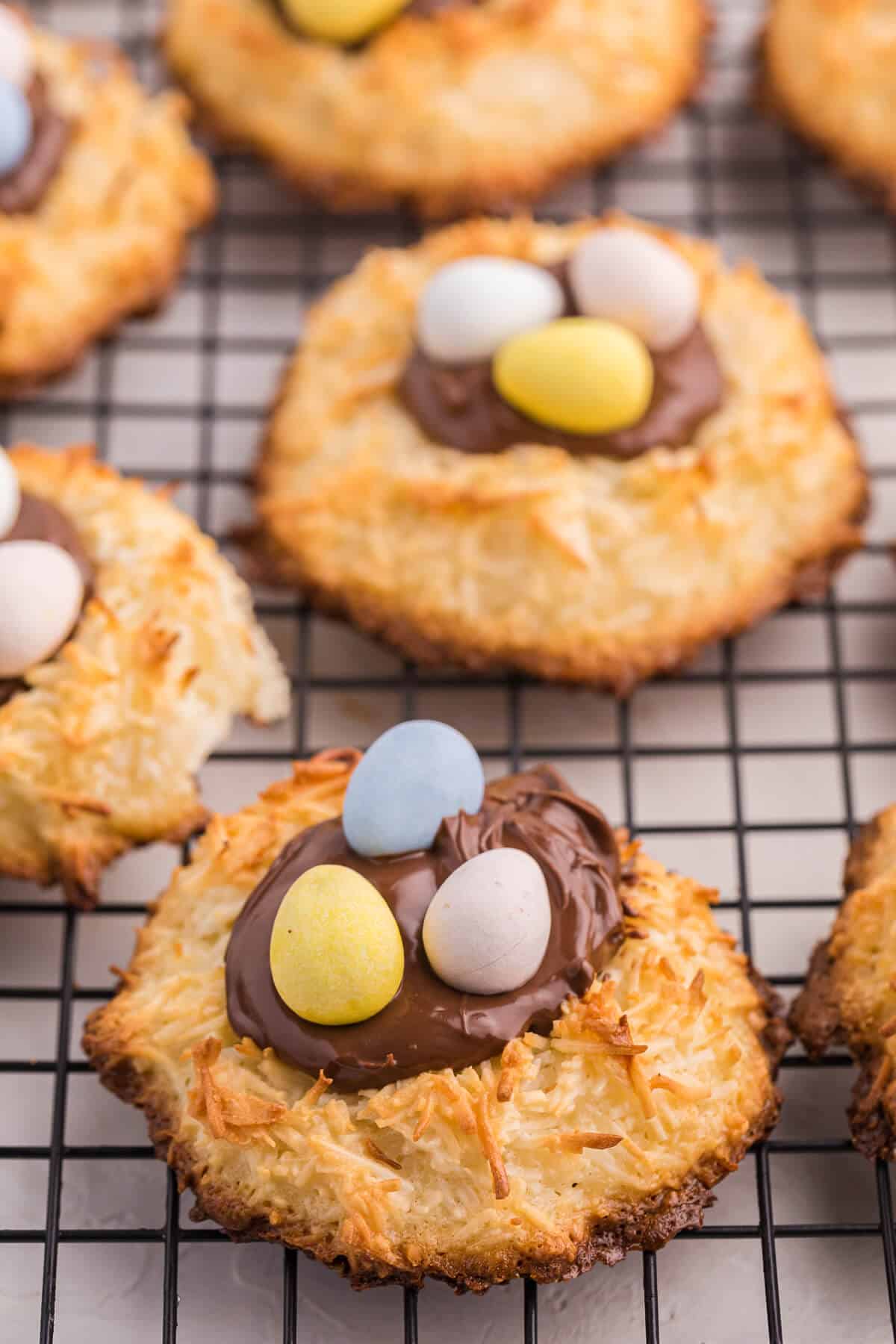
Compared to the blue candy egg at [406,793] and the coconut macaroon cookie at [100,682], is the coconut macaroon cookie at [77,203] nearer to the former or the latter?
the coconut macaroon cookie at [100,682]

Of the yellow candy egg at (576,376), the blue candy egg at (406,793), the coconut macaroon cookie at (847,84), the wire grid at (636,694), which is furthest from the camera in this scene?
the coconut macaroon cookie at (847,84)

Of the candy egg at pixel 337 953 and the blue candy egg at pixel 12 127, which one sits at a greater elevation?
the blue candy egg at pixel 12 127

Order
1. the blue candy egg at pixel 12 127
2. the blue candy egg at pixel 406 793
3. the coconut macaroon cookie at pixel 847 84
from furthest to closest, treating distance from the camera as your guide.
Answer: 1. the coconut macaroon cookie at pixel 847 84
2. the blue candy egg at pixel 12 127
3. the blue candy egg at pixel 406 793

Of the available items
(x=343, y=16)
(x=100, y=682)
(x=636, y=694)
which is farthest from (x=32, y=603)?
(x=343, y=16)

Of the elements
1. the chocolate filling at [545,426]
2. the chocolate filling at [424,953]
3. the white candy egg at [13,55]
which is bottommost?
the chocolate filling at [424,953]

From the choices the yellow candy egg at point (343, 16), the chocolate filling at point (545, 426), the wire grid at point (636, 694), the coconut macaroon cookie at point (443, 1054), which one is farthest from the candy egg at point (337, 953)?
the yellow candy egg at point (343, 16)

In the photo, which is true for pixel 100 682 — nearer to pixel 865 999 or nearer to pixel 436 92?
pixel 865 999

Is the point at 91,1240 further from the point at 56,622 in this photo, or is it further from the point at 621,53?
the point at 621,53

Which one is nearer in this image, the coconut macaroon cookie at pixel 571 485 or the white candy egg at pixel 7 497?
the white candy egg at pixel 7 497
